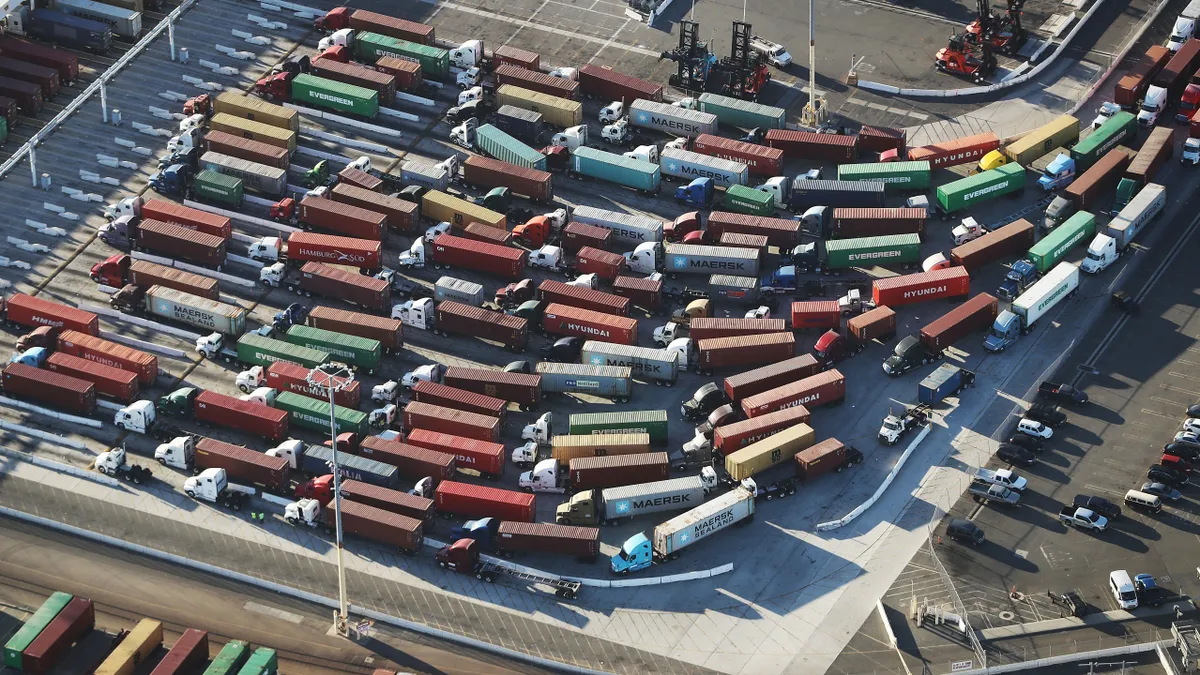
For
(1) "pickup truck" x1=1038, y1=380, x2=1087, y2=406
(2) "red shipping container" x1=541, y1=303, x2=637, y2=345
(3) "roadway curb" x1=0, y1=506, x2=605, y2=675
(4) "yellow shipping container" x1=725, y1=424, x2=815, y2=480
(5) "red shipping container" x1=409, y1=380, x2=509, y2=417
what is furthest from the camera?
(2) "red shipping container" x1=541, y1=303, x2=637, y2=345

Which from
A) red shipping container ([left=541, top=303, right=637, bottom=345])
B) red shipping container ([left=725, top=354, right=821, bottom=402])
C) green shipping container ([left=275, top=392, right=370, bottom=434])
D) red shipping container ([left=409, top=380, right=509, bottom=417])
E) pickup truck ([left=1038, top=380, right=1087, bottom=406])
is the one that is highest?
pickup truck ([left=1038, top=380, right=1087, bottom=406])

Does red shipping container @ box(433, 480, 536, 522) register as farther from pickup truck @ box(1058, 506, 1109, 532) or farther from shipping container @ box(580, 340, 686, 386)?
pickup truck @ box(1058, 506, 1109, 532)

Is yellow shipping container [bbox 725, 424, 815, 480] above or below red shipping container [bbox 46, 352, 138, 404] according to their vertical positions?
above

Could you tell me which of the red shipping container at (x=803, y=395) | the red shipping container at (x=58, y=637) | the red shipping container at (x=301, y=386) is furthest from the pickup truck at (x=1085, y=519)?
the red shipping container at (x=58, y=637)

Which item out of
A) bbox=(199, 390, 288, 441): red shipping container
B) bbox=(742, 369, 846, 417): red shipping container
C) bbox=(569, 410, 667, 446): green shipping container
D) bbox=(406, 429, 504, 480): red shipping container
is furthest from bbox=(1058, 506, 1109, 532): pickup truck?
bbox=(199, 390, 288, 441): red shipping container

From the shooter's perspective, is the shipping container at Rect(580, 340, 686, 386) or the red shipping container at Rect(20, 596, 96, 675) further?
the shipping container at Rect(580, 340, 686, 386)

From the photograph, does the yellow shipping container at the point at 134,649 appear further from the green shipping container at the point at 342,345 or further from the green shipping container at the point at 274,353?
the green shipping container at the point at 342,345
